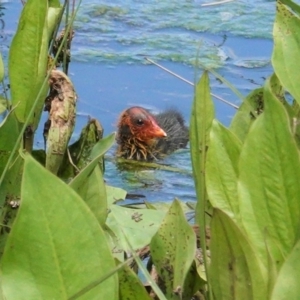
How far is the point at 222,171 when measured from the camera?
115 cm

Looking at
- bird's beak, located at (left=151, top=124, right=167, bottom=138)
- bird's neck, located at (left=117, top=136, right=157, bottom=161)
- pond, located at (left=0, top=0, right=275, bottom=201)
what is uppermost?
pond, located at (left=0, top=0, right=275, bottom=201)

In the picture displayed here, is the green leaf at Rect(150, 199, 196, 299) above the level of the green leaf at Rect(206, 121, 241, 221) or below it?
below

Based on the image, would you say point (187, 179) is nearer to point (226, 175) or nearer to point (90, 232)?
point (226, 175)

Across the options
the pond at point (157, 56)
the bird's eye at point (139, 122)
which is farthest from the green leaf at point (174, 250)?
the bird's eye at point (139, 122)

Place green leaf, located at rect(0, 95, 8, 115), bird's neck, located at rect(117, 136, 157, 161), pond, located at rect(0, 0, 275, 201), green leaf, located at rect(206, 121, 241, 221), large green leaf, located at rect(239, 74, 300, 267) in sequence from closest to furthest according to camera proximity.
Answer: large green leaf, located at rect(239, 74, 300, 267) → green leaf, located at rect(206, 121, 241, 221) → green leaf, located at rect(0, 95, 8, 115) → pond, located at rect(0, 0, 275, 201) → bird's neck, located at rect(117, 136, 157, 161)

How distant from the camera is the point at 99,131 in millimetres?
1634

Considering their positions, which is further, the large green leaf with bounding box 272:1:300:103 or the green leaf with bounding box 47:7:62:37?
the green leaf with bounding box 47:7:62:37

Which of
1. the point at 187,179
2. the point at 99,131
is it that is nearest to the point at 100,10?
the point at 187,179

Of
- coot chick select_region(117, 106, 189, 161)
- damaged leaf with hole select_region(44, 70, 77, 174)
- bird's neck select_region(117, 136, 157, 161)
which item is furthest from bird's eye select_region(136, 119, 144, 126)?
damaged leaf with hole select_region(44, 70, 77, 174)

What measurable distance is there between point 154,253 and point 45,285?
23cm

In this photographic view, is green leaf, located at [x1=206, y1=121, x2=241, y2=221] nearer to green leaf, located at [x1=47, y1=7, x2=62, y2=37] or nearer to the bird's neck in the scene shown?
green leaf, located at [x1=47, y1=7, x2=62, y2=37]

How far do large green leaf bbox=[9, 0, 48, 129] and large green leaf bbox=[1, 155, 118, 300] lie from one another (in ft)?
1.63

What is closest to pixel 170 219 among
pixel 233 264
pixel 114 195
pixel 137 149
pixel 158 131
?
pixel 233 264

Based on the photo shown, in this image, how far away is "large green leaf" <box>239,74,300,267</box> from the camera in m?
0.98
